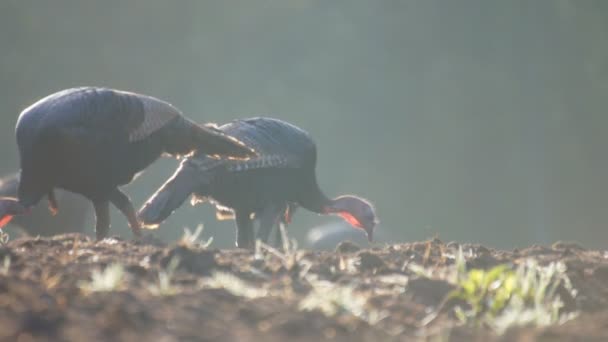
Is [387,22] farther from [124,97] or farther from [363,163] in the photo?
[124,97]

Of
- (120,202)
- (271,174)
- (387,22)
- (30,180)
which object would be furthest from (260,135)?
(387,22)

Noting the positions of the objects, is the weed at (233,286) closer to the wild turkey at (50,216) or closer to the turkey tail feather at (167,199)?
the turkey tail feather at (167,199)

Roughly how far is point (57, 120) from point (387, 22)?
20.9 m

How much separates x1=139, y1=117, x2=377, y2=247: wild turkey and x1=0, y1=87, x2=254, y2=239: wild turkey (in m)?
0.26

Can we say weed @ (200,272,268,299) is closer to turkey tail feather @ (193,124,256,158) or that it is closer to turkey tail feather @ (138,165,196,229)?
turkey tail feather @ (138,165,196,229)

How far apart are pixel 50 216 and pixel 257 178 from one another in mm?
5365

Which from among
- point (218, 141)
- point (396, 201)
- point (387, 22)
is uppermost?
point (387, 22)

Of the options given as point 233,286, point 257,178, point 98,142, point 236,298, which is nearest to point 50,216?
point 257,178

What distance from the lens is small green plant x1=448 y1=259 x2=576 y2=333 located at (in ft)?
11.3

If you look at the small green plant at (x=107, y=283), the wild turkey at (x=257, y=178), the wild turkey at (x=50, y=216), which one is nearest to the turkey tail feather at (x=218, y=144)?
the wild turkey at (x=257, y=178)

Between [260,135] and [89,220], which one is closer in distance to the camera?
[260,135]

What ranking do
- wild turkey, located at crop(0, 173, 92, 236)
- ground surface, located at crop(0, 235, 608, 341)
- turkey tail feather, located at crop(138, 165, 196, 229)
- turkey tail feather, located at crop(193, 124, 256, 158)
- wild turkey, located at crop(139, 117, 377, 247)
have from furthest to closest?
wild turkey, located at crop(0, 173, 92, 236) → wild turkey, located at crop(139, 117, 377, 247) → turkey tail feather, located at crop(193, 124, 256, 158) → turkey tail feather, located at crop(138, 165, 196, 229) → ground surface, located at crop(0, 235, 608, 341)

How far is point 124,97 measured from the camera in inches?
282

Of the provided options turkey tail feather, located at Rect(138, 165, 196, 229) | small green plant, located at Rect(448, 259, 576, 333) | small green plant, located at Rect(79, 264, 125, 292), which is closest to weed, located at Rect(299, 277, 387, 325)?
small green plant, located at Rect(448, 259, 576, 333)
